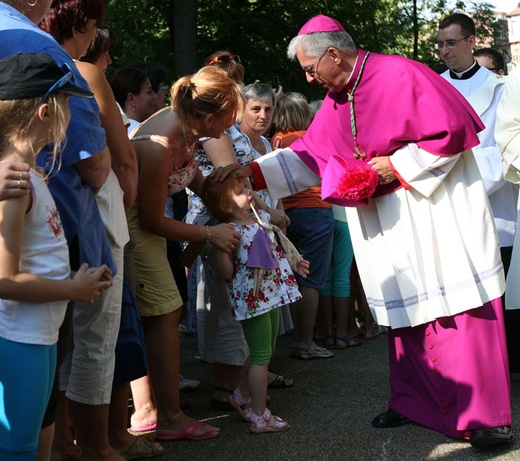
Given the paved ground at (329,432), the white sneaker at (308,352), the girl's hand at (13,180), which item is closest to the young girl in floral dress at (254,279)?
the paved ground at (329,432)

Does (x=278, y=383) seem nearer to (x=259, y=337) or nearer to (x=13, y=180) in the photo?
(x=259, y=337)

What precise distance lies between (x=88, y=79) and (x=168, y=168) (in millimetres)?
809

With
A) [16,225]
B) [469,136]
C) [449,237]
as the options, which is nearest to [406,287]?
[449,237]

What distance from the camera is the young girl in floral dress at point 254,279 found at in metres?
4.63

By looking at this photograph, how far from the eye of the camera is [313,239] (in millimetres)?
6871

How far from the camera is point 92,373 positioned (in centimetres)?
363

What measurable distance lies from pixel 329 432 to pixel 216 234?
118 cm

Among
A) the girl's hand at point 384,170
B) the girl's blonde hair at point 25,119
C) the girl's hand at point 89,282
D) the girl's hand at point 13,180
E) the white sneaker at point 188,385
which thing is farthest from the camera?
the white sneaker at point 188,385

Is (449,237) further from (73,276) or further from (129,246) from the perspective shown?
(73,276)

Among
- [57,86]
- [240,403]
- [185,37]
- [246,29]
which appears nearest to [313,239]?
[240,403]

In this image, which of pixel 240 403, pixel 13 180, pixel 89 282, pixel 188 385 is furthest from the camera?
pixel 188 385

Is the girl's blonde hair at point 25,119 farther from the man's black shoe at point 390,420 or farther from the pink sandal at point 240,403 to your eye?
the man's black shoe at point 390,420

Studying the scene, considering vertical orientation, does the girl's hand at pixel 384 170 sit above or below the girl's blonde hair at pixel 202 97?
below

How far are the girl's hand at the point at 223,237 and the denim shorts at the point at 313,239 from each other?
229 centimetres
